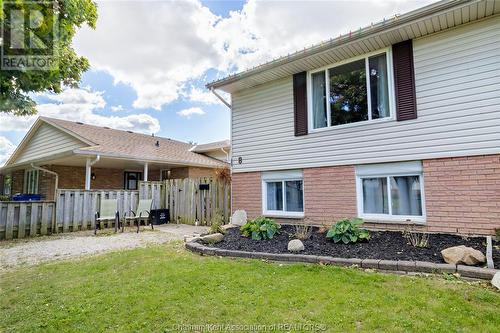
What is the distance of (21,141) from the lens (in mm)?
17906

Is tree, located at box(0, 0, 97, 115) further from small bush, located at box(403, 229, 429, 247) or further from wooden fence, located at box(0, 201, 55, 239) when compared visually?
wooden fence, located at box(0, 201, 55, 239)

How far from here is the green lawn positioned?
9.71ft

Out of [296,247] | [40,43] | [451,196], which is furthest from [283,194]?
[40,43]

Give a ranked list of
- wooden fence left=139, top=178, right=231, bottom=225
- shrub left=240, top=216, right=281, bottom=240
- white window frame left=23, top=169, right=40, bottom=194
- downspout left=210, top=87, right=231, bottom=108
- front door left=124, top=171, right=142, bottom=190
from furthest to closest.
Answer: front door left=124, top=171, right=142, bottom=190
white window frame left=23, top=169, right=40, bottom=194
wooden fence left=139, top=178, right=231, bottom=225
downspout left=210, top=87, right=231, bottom=108
shrub left=240, top=216, right=281, bottom=240

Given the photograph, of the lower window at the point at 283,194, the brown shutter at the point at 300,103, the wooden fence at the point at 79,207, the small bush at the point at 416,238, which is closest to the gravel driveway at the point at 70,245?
the wooden fence at the point at 79,207

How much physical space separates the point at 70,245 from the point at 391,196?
27.0 feet

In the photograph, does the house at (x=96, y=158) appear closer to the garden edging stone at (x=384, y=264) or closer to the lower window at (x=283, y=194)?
the lower window at (x=283, y=194)

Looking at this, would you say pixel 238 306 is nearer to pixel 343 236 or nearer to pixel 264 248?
pixel 264 248

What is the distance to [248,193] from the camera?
9094 millimetres

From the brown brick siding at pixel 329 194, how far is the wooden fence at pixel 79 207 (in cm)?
752

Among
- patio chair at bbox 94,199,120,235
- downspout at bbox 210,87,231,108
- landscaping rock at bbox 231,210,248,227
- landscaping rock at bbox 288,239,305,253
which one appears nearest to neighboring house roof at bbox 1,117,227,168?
patio chair at bbox 94,199,120,235

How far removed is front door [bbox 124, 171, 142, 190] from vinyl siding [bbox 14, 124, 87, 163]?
4.05 meters

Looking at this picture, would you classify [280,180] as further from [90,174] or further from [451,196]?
[90,174]

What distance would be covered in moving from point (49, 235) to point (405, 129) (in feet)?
35.8
